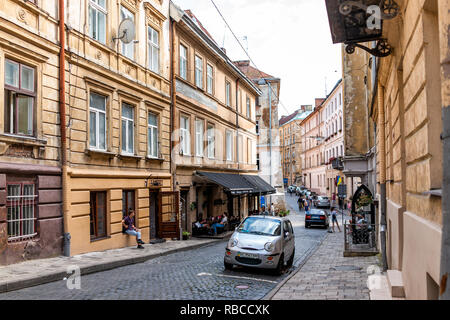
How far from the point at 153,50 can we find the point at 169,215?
7.35m

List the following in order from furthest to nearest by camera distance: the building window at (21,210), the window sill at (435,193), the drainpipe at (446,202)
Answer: the building window at (21,210), the window sill at (435,193), the drainpipe at (446,202)

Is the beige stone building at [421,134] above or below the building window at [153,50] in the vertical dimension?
below

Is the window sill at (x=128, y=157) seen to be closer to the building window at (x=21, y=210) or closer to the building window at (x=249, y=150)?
the building window at (x=21, y=210)

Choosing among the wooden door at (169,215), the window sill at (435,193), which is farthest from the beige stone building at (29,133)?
the window sill at (435,193)

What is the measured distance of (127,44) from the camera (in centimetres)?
1734

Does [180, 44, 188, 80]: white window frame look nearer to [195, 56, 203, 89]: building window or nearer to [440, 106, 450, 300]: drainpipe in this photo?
[195, 56, 203, 89]: building window

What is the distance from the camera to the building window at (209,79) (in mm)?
26219

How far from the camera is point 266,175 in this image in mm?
45719

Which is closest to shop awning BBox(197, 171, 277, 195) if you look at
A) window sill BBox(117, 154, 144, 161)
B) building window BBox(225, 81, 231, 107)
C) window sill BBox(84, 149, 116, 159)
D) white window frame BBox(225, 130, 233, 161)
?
white window frame BBox(225, 130, 233, 161)

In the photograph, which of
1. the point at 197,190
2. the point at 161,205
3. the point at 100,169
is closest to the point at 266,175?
the point at 197,190

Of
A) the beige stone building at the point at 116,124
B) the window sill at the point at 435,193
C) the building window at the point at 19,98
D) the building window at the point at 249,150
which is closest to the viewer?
the window sill at the point at 435,193

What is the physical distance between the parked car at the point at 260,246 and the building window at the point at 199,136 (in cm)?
1139

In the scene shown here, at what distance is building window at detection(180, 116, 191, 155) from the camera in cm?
2223

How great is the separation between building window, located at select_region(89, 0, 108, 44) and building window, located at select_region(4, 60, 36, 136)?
3.54 metres
